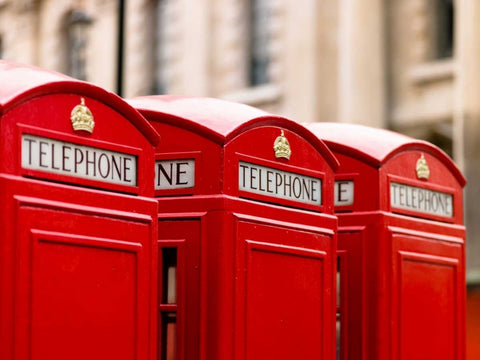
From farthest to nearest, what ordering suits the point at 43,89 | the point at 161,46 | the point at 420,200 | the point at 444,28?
the point at 161,46
the point at 444,28
the point at 420,200
the point at 43,89

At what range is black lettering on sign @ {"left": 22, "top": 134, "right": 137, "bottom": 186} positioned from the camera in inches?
249

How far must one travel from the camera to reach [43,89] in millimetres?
6402

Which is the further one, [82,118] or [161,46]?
[161,46]

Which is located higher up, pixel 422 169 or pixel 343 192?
pixel 422 169

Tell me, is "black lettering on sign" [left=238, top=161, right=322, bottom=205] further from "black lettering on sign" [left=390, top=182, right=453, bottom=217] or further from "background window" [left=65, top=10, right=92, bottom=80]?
"background window" [left=65, top=10, right=92, bottom=80]

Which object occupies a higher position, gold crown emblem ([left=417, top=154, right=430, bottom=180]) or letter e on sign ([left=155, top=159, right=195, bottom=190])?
gold crown emblem ([left=417, top=154, right=430, bottom=180])

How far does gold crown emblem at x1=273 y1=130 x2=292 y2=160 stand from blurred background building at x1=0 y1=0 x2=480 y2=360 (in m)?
9.27

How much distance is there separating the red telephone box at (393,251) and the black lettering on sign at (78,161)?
A: 2341mm

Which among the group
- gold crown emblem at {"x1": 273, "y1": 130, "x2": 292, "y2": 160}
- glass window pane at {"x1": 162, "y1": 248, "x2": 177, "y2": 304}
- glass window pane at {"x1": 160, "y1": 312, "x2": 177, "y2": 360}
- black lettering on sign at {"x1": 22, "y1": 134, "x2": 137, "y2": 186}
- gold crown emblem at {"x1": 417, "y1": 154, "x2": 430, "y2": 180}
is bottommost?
glass window pane at {"x1": 160, "y1": 312, "x2": 177, "y2": 360}

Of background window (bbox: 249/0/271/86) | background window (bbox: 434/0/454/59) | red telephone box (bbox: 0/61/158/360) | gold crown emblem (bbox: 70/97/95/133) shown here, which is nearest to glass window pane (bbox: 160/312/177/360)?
red telephone box (bbox: 0/61/158/360)

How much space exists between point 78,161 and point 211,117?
1.27 m

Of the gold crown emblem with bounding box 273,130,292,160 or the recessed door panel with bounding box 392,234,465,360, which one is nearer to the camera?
the gold crown emblem with bounding box 273,130,292,160

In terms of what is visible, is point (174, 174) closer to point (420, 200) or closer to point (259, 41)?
point (420, 200)

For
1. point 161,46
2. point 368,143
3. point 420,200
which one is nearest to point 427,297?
point 420,200
